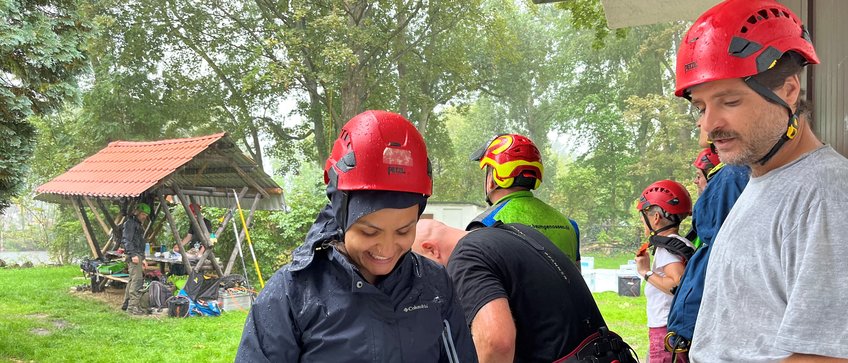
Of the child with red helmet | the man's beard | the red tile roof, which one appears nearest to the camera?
the man's beard

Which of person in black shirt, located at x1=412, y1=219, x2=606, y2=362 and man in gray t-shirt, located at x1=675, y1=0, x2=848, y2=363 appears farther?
person in black shirt, located at x1=412, y1=219, x2=606, y2=362

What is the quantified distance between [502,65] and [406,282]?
13.8 m

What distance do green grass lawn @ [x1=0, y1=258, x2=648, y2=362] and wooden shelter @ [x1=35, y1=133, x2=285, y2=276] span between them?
862 mm

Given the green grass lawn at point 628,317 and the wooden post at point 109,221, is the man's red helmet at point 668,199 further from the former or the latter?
the wooden post at point 109,221

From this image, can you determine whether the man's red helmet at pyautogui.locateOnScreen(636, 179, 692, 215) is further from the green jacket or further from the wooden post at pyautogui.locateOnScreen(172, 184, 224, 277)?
the wooden post at pyautogui.locateOnScreen(172, 184, 224, 277)

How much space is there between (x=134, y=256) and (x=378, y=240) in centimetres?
696

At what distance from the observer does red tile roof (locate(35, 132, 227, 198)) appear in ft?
23.7

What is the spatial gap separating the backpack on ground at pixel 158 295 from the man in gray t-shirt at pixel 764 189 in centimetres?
704

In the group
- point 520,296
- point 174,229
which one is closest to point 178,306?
point 174,229

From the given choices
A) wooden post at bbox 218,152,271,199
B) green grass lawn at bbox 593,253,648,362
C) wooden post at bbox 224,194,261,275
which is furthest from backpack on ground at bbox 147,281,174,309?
green grass lawn at bbox 593,253,648,362

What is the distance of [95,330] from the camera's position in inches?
248

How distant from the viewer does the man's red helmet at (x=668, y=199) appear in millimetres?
2588

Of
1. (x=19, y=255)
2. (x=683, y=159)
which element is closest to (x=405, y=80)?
(x=683, y=159)

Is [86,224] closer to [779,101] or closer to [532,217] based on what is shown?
[532,217]
